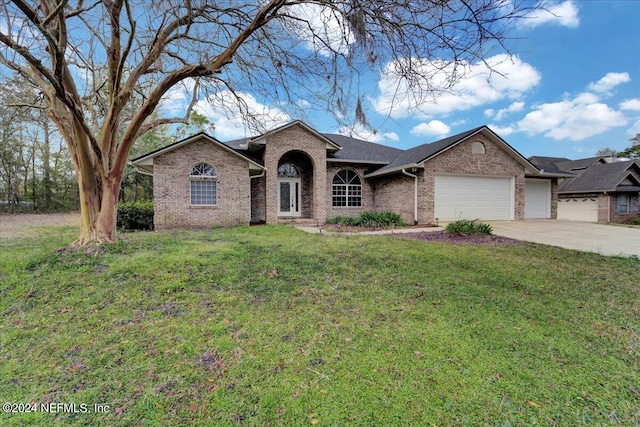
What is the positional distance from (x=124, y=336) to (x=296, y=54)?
548cm

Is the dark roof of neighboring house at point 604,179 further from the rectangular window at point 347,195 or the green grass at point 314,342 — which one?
the green grass at point 314,342

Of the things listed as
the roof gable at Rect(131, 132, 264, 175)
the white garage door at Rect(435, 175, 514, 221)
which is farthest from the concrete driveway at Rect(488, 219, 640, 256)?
the roof gable at Rect(131, 132, 264, 175)

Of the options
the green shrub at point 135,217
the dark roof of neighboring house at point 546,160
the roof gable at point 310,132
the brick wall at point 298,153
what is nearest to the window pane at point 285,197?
the brick wall at point 298,153

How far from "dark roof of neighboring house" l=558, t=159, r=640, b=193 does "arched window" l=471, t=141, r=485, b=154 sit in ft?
41.6

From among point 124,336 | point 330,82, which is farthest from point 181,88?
point 124,336

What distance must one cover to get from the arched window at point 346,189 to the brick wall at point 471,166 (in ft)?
13.5

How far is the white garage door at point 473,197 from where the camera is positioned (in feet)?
47.5

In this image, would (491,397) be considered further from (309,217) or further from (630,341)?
(309,217)

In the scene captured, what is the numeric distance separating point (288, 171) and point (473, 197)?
32.2 feet

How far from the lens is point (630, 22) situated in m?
4.55

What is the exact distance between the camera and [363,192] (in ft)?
56.3

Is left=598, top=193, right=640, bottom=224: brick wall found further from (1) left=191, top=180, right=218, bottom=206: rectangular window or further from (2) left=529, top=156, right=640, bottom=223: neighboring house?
(1) left=191, top=180, right=218, bottom=206: rectangular window

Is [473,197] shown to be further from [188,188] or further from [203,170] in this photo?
[188,188]

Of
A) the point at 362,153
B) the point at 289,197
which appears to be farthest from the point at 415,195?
the point at 289,197
